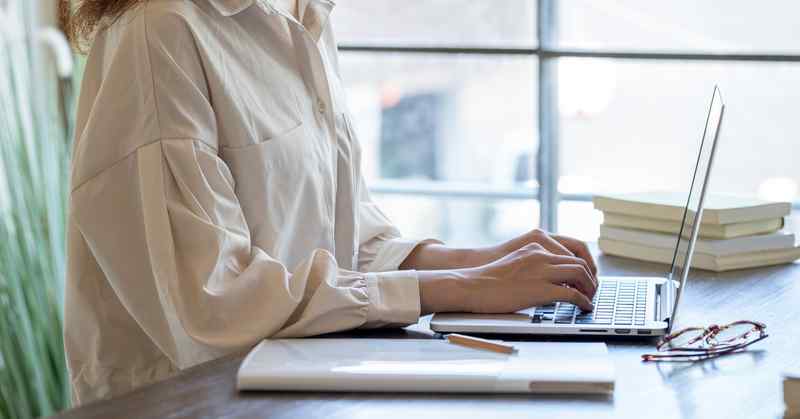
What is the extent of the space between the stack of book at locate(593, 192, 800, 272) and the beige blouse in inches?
24.7

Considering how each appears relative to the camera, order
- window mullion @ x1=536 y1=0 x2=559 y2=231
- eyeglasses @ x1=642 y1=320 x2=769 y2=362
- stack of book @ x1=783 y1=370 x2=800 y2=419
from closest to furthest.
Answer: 1. stack of book @ x1=783 y1=370 x2=800 y2=419
2. eyeglasses @ x1=642 y1=320 x2=769 y2=362
3. window mullion @ x1=536 y1=0 x2=559 y2=231

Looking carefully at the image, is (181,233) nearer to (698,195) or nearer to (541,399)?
(541,399)

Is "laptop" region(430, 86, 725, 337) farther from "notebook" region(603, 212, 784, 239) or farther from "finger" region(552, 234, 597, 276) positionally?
"notebook" region(603, 212, 784, 239)

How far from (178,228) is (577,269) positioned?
1.65ft

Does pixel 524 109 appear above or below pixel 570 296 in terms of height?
below

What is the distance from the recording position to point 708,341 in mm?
1342

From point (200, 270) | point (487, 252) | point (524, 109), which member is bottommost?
point (524, 109)

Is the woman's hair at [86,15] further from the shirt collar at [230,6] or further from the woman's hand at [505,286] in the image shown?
the woman's hand at [505,286]

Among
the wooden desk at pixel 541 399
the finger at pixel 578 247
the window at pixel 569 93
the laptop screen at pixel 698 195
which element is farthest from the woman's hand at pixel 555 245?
the window at pixel 569 93

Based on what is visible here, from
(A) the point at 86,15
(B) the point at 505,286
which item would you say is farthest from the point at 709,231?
(A) the point at 86,15

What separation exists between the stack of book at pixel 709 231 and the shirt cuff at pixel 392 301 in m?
0.64

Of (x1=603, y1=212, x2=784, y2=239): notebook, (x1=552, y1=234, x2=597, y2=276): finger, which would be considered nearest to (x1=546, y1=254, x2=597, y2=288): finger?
(x1=552, y1=234, x2=597, y2=276): finger

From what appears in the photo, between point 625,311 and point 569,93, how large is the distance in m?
1.62

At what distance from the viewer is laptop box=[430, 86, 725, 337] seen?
4.41 ft
